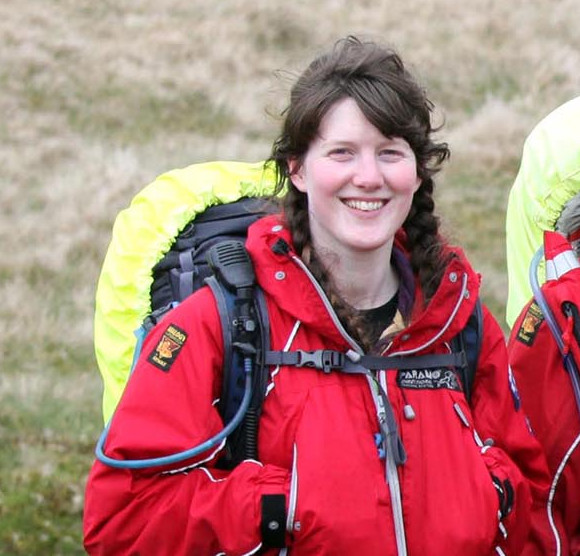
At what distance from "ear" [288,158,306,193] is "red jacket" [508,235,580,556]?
973 millimetres

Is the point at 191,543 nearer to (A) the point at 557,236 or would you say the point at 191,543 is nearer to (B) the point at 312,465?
(B) the point at 312,465

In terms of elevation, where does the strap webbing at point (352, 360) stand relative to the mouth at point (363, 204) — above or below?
below

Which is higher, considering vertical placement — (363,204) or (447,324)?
(363,204)

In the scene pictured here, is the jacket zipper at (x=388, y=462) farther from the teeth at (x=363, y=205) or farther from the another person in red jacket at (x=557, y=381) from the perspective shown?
the another person in red jacket at (x=557, y=381)

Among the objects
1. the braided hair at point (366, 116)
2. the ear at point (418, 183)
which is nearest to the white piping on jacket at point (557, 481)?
the braided hair at point (366, 116)

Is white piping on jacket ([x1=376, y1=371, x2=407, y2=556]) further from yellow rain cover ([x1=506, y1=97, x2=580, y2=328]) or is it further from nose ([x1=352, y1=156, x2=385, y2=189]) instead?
yellow rain cover ([x1=506, y1=97, x2=580, y2=328])

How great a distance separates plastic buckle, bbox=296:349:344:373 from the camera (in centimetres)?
310

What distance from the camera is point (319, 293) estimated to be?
3182mm

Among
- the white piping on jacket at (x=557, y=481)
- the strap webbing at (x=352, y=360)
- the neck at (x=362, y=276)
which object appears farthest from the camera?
the white piping on jacket at (x=557, y=481)

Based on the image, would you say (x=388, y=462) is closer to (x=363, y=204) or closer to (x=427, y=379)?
(x=427, y=379)

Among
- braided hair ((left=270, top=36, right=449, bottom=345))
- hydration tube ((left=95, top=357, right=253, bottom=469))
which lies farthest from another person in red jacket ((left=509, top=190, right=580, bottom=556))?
hydration tube ((left=95, top=357, right=253, bottom=469))

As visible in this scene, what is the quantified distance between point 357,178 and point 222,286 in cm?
47

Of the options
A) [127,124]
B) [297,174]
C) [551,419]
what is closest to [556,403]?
[551,419]

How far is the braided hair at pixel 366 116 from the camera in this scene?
3227 mm
